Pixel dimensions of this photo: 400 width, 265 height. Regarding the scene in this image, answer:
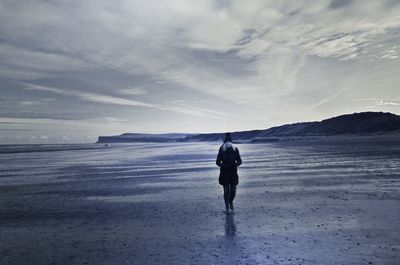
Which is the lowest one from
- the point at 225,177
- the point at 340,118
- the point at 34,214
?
the point at 34,214

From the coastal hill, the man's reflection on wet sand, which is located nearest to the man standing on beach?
the man's reflection on wet sand

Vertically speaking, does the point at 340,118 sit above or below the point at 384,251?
above

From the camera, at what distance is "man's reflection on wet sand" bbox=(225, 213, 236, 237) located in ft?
26.5

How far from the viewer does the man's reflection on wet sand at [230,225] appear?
809 cm

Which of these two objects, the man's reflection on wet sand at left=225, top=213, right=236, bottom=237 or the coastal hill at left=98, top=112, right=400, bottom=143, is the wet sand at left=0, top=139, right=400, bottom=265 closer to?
the man's reflection on wet sand at left=225, top=213, right=236, bottom=237

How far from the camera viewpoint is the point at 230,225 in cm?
886

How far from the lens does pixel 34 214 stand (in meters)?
11.5

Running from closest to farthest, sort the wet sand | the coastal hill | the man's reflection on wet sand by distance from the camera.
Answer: the wet sand, the man's reflection on wet sand, the coastal hill

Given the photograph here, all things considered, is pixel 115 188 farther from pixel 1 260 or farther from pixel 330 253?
pixel 330 253

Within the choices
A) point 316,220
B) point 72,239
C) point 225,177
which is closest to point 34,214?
point 72,239

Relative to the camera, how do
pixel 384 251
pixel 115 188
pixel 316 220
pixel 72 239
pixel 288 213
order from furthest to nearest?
pixel 115 188 < pixel 288 213 < pixel 316 220 < pixel 72 239 < pixel 384 251

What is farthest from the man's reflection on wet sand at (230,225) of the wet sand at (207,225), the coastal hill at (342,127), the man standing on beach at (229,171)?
the coastal hill at (342,127)

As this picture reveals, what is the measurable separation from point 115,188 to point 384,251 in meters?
13.7

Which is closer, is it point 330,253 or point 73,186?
point 330,253
